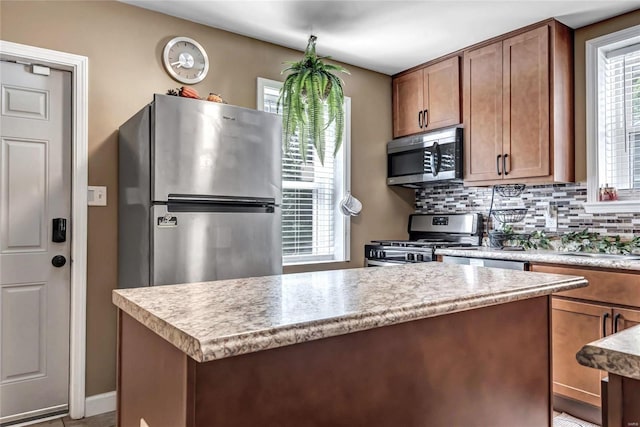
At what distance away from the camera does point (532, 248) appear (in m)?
3.24

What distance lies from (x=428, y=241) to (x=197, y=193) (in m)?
2.14

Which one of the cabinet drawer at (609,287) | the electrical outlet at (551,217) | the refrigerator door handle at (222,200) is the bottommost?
the cabinet drawer at (609,287)

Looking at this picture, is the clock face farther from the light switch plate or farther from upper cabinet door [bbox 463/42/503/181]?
upper cabinet door [bbox 463/42/503/181]

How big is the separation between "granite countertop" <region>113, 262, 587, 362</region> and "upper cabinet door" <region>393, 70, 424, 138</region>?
2.39 metres

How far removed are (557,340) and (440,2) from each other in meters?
2.12

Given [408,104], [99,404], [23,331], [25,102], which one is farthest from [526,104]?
[23,331]

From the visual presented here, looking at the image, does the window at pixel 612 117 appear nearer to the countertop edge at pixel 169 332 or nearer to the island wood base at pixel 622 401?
the island wood base at pixel 622 401

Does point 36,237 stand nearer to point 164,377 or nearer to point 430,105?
point 164,377

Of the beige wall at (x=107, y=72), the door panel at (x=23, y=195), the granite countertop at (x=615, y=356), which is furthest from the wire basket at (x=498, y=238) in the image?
the door panel at (x=23, y=195)

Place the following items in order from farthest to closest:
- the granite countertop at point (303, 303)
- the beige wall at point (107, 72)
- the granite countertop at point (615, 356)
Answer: the beige wall at point (107, 72) < the granite countertop at point (303, 303) < the granite countertop at point (615, 356)

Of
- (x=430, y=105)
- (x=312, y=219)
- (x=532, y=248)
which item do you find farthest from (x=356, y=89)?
(x=532, y=248)

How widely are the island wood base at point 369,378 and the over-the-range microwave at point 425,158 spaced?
2040 millimetres

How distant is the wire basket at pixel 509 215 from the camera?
338cm

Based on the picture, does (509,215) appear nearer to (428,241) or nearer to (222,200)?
(428,241)
